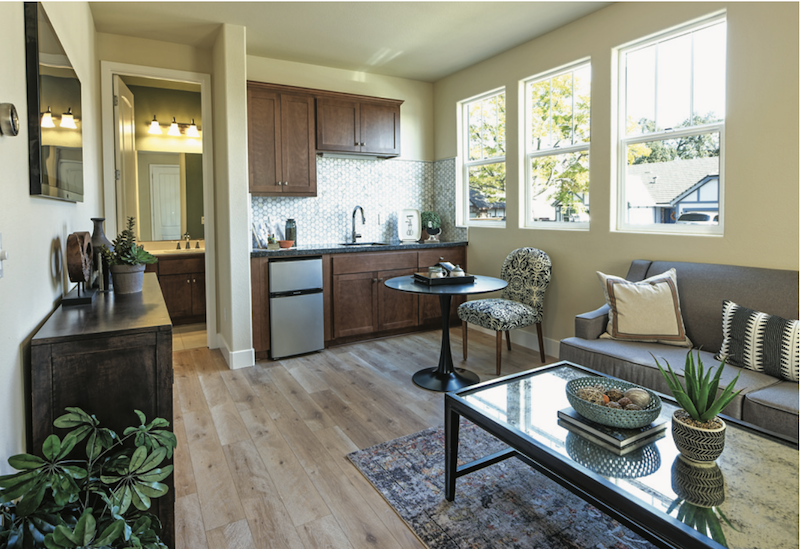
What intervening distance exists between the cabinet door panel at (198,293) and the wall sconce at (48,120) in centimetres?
389

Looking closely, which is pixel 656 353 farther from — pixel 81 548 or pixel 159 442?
pixel 81 548

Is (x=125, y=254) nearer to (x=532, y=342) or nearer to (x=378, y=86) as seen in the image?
(x=532, y=342)

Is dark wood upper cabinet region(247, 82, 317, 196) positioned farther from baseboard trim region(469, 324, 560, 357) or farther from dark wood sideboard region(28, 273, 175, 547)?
dark wood sideboard region(28, 273, 175, 547)

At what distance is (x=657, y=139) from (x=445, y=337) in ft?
6.46

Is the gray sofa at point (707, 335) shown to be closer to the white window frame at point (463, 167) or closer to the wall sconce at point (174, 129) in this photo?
the white window frame at point (463, 167)

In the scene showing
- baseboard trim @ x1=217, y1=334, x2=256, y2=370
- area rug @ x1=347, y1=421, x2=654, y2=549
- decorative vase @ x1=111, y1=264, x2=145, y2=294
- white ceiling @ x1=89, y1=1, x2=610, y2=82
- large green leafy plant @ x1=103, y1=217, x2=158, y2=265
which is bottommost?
area rug @ x1=347, y1=421, x2=654, y2=549

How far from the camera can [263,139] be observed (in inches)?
164

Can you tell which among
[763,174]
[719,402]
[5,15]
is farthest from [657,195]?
[5,15]

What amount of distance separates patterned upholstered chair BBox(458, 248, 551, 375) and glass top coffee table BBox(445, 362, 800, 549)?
1543 mm

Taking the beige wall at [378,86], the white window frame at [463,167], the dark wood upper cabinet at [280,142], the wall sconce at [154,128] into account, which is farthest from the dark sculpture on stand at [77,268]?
the wall sconce at [154,128]

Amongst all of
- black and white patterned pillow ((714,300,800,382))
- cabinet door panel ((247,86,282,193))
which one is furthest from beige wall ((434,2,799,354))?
cabinet door panel ((247,86,282,193))

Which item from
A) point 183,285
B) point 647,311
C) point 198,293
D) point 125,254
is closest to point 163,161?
point 183,285

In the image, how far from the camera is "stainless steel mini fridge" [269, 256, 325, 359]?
4.00 meters

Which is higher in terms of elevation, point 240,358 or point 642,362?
point 642,362
